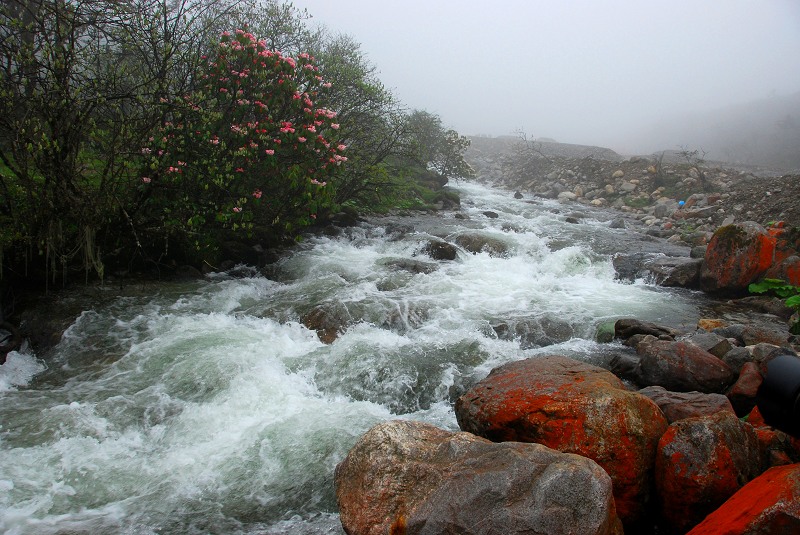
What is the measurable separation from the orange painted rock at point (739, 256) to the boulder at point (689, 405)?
6.09 metres

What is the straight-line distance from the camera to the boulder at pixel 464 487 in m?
2.68

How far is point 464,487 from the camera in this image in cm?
295

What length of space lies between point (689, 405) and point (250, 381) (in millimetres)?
4777

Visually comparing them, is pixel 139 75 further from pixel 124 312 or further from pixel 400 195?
pixel 400 195

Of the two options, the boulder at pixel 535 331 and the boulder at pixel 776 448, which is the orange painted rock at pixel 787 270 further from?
the boulder at pixel 776 448

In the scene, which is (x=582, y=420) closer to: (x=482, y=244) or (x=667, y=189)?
(x=482, y=244)

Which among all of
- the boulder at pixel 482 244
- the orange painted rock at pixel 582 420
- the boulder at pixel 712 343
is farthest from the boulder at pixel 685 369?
the boulder at pixel 482 244

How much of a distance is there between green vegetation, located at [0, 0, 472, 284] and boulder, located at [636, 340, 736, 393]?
6.46 meters

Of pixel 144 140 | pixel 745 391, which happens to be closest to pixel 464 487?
pixel 745 391

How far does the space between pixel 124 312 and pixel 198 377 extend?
94.1 inches

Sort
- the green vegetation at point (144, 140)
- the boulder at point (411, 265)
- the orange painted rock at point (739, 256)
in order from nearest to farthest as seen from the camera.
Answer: the green vegetation at point (144, 140)
the orange painted rock at point (739, 256)
the boulder at point (411, 265)

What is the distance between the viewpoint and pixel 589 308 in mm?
8969

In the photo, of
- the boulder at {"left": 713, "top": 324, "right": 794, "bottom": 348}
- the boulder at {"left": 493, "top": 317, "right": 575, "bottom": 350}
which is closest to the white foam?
the boulder at {"left": 493, "top": 317, "right": 575, "bottom": 350}

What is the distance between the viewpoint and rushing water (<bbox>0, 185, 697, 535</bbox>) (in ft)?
13.2
